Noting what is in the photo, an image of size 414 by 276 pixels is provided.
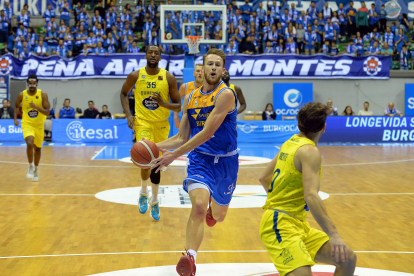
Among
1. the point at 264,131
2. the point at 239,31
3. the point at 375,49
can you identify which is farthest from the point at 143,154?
the point at 375,49

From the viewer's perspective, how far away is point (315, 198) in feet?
9.91

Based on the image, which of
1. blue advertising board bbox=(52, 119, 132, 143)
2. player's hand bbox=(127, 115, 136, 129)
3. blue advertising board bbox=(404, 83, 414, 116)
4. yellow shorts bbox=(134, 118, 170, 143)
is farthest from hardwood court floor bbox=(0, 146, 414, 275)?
blue advertising board bbox=(404, 83, 414, 116)

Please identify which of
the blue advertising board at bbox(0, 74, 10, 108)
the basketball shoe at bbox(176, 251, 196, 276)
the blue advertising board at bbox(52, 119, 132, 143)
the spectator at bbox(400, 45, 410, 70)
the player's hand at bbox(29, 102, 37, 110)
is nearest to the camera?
the basketball shoe at bbox(176, 251, 196, 276)

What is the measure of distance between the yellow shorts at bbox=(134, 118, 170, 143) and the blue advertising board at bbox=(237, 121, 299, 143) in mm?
11782

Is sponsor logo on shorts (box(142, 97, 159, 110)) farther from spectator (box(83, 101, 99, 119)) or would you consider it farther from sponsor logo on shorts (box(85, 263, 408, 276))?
spectator (box(83, 101, 99, 119))

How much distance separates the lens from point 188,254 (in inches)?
161

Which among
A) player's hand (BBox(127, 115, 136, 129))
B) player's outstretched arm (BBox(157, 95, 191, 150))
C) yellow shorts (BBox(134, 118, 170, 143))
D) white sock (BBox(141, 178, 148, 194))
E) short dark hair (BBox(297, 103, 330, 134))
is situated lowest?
white sock (BBox(141, 178, 148, 194))

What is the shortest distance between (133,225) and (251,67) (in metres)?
16.3

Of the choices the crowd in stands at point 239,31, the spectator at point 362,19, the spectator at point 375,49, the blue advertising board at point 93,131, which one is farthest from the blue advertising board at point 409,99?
the blue advertising board at point 93,131

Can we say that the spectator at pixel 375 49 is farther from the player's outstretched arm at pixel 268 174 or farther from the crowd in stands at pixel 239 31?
the player's outstretched arm at pixel 268 174

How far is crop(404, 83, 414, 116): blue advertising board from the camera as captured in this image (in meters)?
22.6

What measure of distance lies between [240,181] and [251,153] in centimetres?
542

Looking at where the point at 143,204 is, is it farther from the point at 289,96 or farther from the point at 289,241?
the point at 289,96

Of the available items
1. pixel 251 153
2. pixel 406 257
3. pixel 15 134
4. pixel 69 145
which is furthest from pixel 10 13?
pixel 406 257
